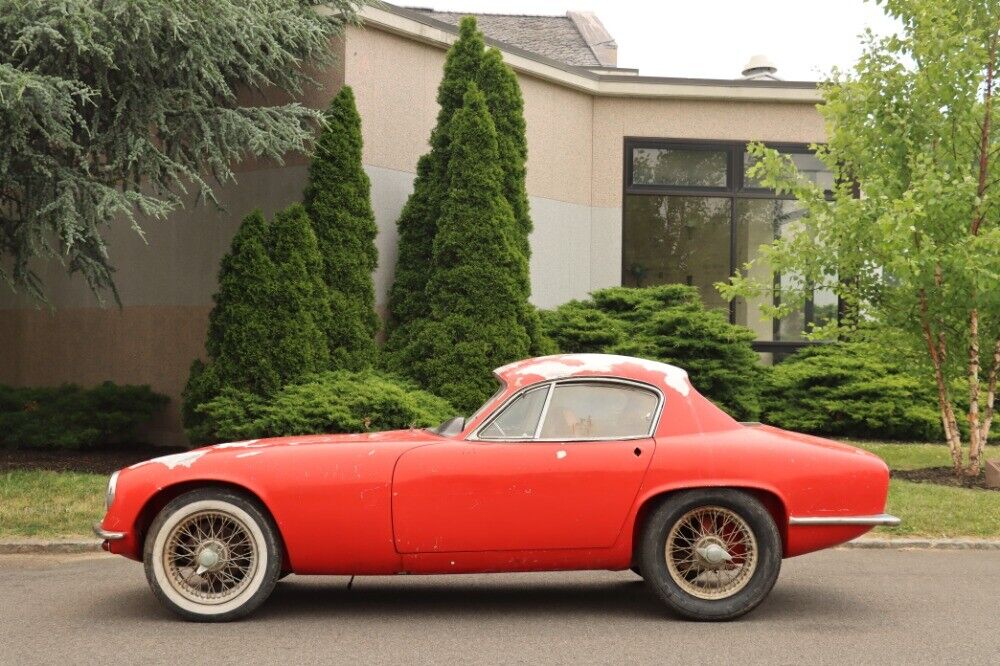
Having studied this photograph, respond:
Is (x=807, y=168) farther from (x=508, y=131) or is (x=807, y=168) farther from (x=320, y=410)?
A: (x=320, y=410)

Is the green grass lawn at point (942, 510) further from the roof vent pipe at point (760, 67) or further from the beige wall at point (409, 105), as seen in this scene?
the roof vent pipe at point (760, 67)

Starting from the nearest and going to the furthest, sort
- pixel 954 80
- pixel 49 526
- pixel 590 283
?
1. pixel 49 526
2. pixel 954 80
3. pixel 590 283

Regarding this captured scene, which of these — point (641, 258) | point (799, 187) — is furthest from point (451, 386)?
point (641, 258)

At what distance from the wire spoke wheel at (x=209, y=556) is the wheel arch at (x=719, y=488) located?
2.13 m

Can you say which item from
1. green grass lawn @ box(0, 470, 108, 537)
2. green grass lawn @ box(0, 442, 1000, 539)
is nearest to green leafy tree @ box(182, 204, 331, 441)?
green grass lawn @ box(0, 470, 108, 537)

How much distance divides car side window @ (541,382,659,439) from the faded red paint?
0.26 feet

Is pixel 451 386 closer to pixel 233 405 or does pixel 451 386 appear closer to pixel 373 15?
pixel 233 405

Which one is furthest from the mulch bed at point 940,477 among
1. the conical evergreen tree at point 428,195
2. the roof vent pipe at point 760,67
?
the roof vent pipe at point 760,67

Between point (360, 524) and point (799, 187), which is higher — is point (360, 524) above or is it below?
below

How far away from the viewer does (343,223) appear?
1307 cm

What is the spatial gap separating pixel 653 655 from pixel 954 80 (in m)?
8.39

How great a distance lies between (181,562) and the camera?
20.9 ft

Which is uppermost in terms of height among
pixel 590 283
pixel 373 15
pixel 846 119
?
pixel 373 15

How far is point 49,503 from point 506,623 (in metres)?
5.61
